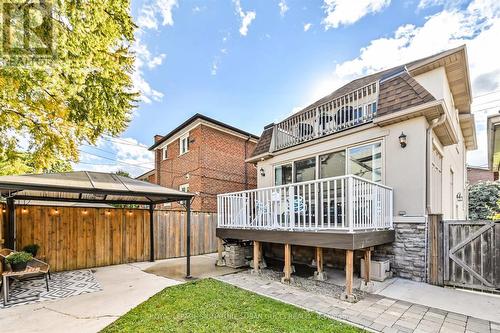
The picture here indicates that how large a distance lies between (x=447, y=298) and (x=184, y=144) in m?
12.5

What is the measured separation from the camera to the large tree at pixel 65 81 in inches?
201

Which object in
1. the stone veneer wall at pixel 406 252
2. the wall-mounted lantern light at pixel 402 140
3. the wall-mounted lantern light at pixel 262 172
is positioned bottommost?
the stone veneer wall at pixel 406 252

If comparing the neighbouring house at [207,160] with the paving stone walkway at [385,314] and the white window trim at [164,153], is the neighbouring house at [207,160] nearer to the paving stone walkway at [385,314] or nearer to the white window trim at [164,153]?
the white window trim at [164,153]

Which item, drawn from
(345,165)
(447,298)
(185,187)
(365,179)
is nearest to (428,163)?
(365,179)

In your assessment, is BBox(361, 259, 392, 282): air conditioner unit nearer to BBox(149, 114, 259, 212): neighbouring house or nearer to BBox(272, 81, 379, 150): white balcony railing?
BBox(272, 81, 379, 150): white balcony railing

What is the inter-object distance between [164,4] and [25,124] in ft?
19.5

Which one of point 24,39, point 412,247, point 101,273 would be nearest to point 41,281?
point 101,273

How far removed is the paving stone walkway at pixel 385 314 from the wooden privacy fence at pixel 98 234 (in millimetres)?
5070

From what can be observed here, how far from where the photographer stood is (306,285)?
5406 millimetres

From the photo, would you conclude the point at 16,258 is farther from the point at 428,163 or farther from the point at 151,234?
the point at 428,163

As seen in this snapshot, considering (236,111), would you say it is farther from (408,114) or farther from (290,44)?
(408,114)

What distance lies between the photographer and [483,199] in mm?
14898

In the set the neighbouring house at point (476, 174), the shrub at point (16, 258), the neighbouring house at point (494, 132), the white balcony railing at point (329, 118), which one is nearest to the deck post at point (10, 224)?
the shrub at point (16, 258)

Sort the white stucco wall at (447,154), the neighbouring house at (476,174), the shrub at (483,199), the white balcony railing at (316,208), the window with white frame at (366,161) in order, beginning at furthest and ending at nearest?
1. the neighbouring house at (476,174)
2. the shrub at (483,199)
3. the white stucco wall at (447,154)
4. the window with white frame at (366,161)
5. the white balcony railing at (316,208)
